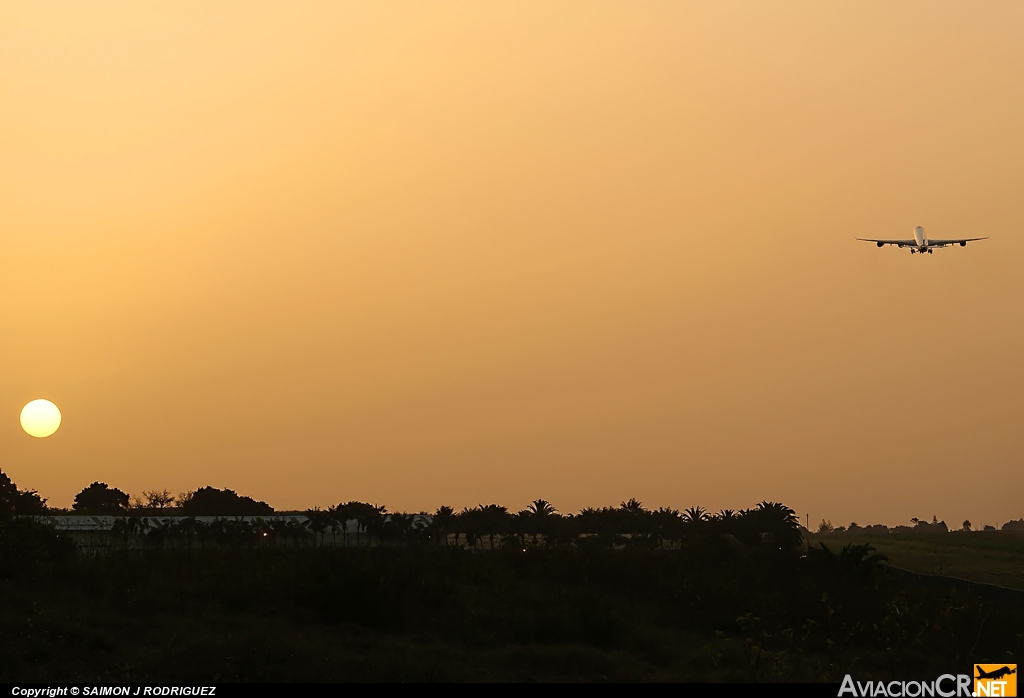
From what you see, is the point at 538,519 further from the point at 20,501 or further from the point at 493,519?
the point at 20,501

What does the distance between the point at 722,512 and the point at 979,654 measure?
42.3 metres

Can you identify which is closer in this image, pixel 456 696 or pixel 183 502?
pixel 456 696

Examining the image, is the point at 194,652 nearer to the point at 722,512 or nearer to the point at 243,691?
the point at 243,691

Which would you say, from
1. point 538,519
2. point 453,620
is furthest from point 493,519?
point 453,620

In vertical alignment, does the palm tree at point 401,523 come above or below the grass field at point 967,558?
above

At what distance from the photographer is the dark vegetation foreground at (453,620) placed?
19.8m

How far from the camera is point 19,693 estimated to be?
16891 millimetres

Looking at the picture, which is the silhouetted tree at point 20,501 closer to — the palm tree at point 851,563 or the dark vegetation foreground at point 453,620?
the dark vegetation foreground at point 453,620

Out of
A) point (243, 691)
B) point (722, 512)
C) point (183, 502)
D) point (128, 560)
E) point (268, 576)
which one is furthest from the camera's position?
point (183, 502)

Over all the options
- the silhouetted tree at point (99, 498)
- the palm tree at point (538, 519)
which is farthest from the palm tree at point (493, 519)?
the silhouetted tree at point (99, 498)

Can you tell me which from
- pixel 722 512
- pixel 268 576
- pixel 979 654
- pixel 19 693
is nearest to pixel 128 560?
pixel 268 576

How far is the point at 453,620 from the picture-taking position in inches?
982

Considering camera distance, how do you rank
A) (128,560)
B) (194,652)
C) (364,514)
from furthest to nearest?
(364,514) < (128,560) < (194,652)

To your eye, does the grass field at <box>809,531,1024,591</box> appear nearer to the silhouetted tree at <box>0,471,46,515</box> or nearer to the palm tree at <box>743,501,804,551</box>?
the palm tree at <box>743,501,804,551</box>
